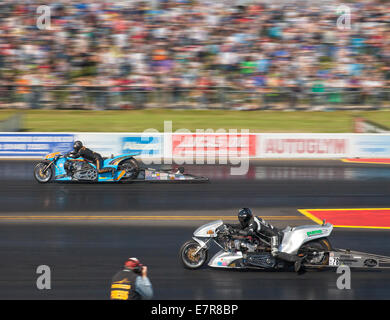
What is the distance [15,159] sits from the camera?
21.5m

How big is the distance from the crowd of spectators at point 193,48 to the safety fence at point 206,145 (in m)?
4.09

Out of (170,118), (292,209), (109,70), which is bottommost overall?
(292,209)

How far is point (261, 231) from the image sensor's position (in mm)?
10180

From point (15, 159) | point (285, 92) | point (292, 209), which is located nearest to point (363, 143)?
point (285, 92)

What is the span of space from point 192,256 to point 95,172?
7.59 meters

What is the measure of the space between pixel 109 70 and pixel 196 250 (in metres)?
16.7

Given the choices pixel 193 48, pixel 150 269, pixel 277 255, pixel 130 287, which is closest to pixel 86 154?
pixel 150 269

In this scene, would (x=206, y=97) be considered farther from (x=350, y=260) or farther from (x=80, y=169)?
(x=350, y=260)

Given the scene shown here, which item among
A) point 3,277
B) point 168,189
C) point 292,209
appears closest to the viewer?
point 3,277

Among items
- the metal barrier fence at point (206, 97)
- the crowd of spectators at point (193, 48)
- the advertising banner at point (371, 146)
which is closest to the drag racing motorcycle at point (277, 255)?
the advertising banner at point (371, 146)

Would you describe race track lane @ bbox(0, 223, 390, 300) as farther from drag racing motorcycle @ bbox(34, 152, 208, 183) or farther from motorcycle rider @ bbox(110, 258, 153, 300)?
drag racing motorcycle @ bbox(34, 152, 208, 183)

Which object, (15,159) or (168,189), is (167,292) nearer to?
(168,189)

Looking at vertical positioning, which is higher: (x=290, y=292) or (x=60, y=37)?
(x=60, y=37)

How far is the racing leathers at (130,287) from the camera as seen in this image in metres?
7.04
